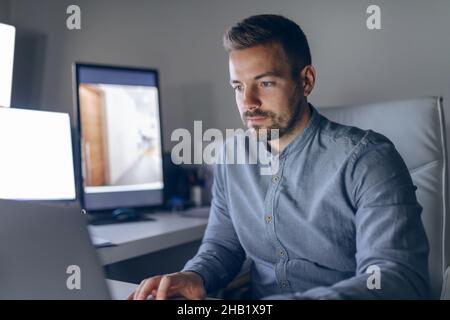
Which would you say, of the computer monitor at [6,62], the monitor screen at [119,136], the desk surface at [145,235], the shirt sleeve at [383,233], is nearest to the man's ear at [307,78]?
the shirt sleeve at [383,233]

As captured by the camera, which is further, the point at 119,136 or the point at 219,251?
the point at 119,136

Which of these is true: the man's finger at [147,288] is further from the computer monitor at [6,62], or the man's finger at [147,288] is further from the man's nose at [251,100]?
the computer monitor at [6,62]

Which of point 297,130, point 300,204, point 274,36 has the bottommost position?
point 300,204

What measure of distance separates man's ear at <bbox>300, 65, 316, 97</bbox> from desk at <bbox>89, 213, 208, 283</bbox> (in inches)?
17.0

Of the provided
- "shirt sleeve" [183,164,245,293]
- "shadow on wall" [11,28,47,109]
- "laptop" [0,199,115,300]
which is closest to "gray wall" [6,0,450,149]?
"shadow on wall" [11,28,47,109]

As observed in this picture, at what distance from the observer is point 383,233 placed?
2.03 ft

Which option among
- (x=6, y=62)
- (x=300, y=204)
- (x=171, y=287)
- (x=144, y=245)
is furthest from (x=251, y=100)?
(x=6, y=62)

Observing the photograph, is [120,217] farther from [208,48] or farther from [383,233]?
[383,233]

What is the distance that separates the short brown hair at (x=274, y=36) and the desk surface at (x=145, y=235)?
1.45 feet

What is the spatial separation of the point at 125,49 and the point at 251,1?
54cm

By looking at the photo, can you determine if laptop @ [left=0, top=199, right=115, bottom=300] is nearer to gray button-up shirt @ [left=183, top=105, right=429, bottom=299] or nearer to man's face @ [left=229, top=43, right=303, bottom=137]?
gray button-up shirt @ [left=183, top=105, right=429, bottom=299]

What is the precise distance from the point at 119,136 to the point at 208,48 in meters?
0.33

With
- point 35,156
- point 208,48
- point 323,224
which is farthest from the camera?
point 208,48

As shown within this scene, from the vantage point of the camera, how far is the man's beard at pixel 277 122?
29.3 inches
